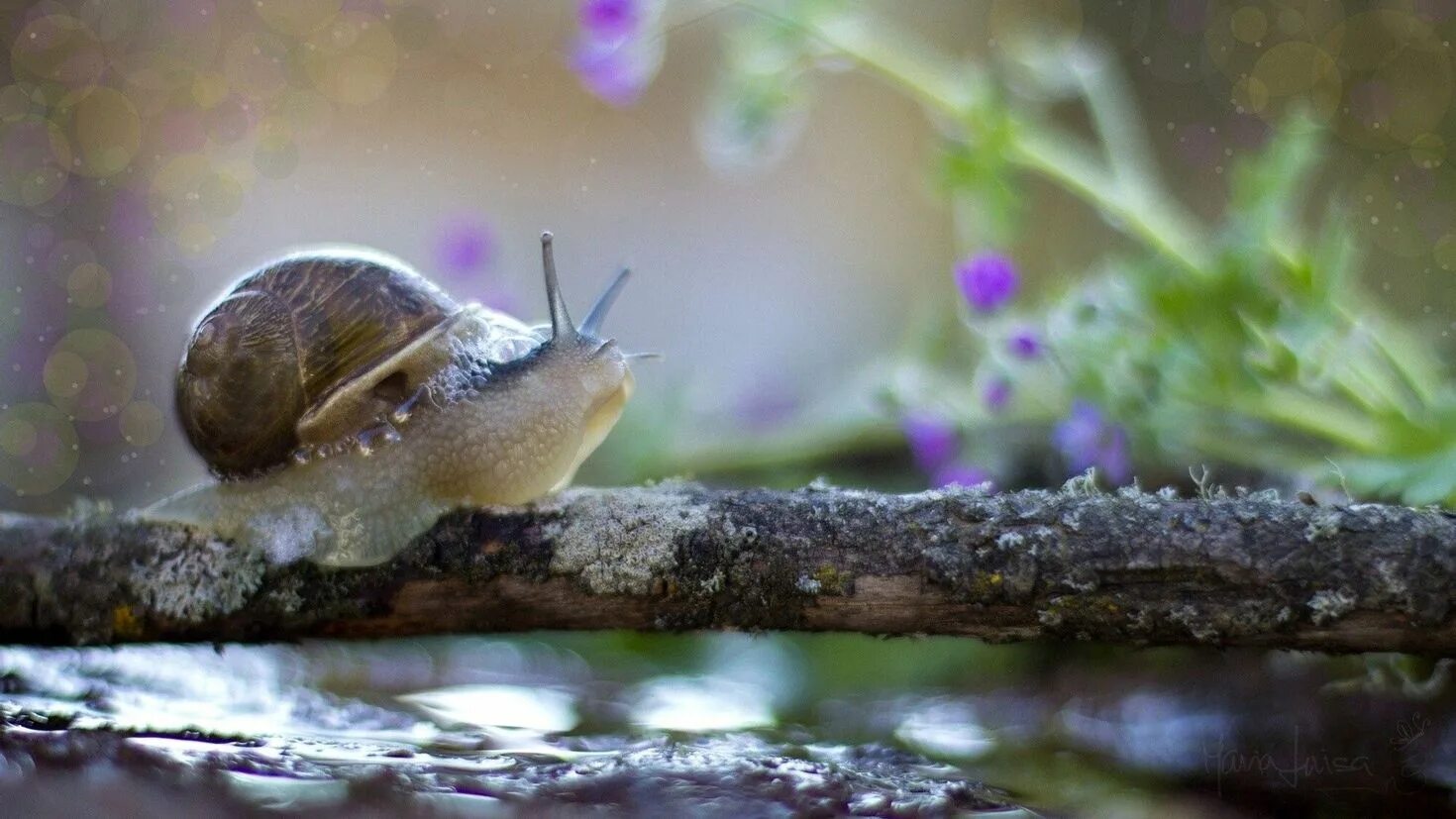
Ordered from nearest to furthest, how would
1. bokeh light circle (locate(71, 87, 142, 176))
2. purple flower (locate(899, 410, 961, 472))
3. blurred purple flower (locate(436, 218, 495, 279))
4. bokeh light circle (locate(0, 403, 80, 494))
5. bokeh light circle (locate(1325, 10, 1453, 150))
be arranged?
purple flower (locate(899, 410, 961, 472)) → blurred purple flower (locate(436, 218, 495, 279)) → bokeh light circle (locate(1325, 10, 1453, 150)) → bokeh light circle (locate(0, 403, 80, 494)) → bokeh light circle (locate(71, 87, 142, 176))

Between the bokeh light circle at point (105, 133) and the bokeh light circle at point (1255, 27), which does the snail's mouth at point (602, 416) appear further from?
the bokeh light circle at point (105, 133)

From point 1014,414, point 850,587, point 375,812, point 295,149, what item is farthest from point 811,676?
point 295,149

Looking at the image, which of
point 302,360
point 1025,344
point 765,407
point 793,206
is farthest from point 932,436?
point 793,206

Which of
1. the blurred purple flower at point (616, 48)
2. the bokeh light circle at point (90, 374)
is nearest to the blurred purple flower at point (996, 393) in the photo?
the blurred purple flower at point (616, 48)

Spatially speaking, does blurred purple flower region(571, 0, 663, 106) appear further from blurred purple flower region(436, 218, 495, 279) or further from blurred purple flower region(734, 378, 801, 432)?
blurred purple flower region(734, 378, 801, 432)

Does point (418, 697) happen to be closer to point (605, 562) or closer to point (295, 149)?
point (605, 562)

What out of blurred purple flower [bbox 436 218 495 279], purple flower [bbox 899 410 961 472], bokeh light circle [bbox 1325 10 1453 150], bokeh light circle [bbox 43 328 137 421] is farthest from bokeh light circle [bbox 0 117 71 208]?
bokeh light circle [bbox 1325 10 1453 150]
